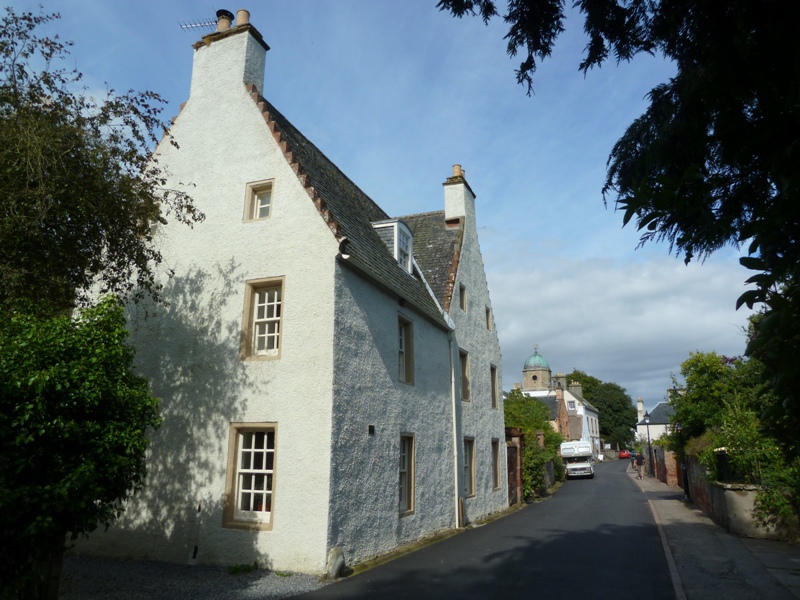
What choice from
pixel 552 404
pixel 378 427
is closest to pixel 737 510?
pixel 378 427

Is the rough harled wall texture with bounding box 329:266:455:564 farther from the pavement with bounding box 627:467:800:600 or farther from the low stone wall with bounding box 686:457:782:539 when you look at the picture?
the low stone wall with bounding box 686:457:782:539

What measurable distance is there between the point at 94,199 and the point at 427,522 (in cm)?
1022

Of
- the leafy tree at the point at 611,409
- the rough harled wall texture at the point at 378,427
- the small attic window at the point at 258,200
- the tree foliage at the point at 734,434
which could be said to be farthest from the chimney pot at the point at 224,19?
the leafy tree at the point at 611,409

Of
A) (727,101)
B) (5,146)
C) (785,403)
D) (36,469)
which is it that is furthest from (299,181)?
(785,403)

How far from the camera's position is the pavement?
8.93 metres

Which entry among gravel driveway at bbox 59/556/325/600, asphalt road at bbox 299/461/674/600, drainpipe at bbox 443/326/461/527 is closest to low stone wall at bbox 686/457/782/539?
asphalt road at bbox 299/461/674/600

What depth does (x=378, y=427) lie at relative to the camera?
12195 mm

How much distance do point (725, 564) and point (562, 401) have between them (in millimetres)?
68027

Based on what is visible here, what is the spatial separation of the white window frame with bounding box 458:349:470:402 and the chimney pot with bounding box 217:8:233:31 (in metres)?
11.2

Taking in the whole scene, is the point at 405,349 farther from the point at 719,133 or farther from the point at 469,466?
the point at 719,133

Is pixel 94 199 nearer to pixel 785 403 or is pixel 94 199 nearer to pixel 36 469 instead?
pixel 36 469

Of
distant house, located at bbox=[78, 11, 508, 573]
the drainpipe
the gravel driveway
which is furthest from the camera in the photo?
the drainpipe

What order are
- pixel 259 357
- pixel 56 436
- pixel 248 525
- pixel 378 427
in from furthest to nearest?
pixel 378 427, pixel 259 357, pixel 248 525, pixel 56 436

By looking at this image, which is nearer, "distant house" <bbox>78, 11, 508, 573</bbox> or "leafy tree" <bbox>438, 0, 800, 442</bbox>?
"leafy tree" <bbox>438, 0, 800, 442</bbox>
